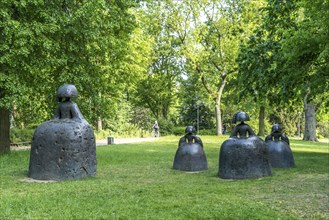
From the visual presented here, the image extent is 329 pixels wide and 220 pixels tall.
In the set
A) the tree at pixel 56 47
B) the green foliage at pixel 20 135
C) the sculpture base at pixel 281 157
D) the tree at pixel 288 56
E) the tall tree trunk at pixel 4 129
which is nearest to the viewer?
the sculpture base at pixel 281 157

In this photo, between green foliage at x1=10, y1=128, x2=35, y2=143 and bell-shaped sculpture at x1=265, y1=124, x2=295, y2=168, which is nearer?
bell-shaped sculpture at x1=265, y1=124, x2=295, y2=168

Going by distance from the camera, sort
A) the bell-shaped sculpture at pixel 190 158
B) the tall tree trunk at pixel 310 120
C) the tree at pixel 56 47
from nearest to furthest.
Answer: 1. the bell-shaped sculpture at pixel 190 158
2. the tree at pixel 56 47
3. the tall tree trunk at pixel 310 120

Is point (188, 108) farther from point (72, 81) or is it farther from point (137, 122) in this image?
point (72, 81)

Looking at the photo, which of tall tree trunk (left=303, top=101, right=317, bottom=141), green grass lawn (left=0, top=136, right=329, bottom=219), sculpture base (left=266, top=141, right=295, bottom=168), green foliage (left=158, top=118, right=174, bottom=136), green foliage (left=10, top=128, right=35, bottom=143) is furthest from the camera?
green foliage (left=158, top=118, right=174, bottom=136)

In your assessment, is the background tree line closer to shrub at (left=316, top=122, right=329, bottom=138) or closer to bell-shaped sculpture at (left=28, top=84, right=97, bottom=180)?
bell-shaped sculpture at (left=28, top=84, right=97, bottom=180)

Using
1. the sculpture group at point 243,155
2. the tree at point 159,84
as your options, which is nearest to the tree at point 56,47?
the sculpture group at point 243,155

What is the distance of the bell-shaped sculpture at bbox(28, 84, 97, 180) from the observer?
10531 millimetres

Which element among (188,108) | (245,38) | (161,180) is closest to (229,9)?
(245,38)

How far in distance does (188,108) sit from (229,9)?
23427 mm

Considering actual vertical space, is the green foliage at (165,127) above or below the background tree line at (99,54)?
below

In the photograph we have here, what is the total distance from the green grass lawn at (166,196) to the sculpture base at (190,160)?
75 cm

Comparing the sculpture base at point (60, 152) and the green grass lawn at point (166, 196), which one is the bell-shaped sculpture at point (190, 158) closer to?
the green grass lawn at point (166, 196)

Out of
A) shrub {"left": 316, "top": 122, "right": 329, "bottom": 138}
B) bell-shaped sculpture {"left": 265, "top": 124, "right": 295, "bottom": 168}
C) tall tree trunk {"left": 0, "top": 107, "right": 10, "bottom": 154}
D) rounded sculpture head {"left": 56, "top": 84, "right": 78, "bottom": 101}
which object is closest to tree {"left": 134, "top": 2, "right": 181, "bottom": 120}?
shrub {"left": 316, "top": 122, "right": 329, "bottom": 138}

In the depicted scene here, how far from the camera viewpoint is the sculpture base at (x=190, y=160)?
43.2 ft
